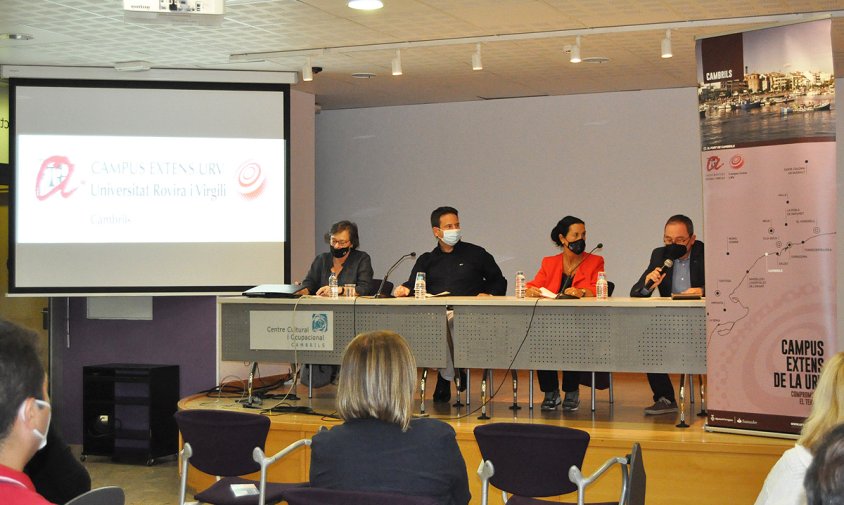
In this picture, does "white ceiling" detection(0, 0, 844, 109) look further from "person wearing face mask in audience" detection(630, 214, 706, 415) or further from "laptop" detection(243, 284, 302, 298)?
"laptop" detection(243, 284, 302, 298)

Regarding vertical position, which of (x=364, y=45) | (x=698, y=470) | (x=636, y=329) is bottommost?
(x=698, y=470)

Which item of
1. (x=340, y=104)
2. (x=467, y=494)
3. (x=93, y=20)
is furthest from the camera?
(x=340, y=104)

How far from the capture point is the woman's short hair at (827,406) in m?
2.59

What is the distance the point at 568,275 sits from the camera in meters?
6.14

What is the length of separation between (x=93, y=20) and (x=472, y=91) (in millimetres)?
4075

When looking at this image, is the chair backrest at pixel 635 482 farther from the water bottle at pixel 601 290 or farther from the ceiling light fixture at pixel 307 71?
the ceiling light fixture at pixel 307 71

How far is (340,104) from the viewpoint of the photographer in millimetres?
10125

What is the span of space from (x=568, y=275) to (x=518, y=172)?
12.4 ft

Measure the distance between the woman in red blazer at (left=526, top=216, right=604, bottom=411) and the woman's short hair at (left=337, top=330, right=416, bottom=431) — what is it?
287 cm

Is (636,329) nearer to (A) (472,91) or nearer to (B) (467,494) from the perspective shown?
(B) (467,494)

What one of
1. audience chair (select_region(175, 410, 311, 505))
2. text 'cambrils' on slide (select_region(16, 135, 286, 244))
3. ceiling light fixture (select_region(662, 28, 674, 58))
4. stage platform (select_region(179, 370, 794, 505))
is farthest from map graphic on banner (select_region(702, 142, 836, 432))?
text 'cambrils' on slide (select_region(16, 135, 286, 244))

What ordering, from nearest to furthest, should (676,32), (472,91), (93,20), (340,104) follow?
1. (93,20)
2. (676,32)
3. (472,91)
4. (340,104)

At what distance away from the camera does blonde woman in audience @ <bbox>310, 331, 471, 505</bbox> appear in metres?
2.96

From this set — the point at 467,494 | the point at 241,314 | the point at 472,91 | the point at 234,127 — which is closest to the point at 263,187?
the point at 234,127
